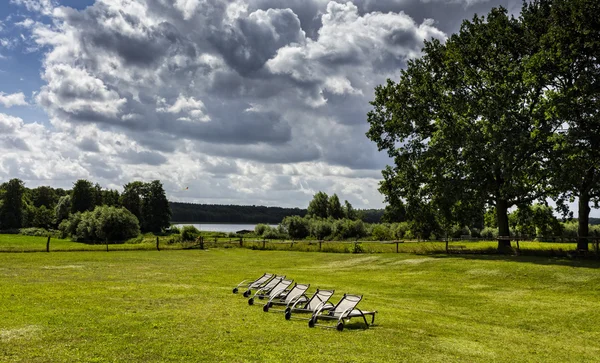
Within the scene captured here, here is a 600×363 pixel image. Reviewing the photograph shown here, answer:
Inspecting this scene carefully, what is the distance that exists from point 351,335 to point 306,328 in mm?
1490

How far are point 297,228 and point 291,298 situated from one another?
8365 cm

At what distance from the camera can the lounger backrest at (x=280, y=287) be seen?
1723 centimetres

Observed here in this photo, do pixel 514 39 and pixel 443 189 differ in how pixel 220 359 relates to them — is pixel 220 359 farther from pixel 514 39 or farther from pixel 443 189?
pixel 514 39

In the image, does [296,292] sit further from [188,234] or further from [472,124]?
[188,234]

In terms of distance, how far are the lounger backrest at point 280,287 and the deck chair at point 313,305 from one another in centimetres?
104

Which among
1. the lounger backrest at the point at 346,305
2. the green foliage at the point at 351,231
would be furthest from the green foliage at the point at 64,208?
the lounger backrest at the point at 346,305

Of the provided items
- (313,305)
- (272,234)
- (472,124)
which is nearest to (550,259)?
(472,124)

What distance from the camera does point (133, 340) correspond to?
1134 centimetres

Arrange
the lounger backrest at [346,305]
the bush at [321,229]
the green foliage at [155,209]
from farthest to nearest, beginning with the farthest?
the green foliage at [155,209], the bush at [321,229], the lounger backrest at [346,305]

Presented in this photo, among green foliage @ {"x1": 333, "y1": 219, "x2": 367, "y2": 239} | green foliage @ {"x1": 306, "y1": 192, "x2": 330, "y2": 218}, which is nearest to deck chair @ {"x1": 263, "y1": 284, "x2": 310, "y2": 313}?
green foliage @ {"x1": 333, "y1": 219, "x2": 367, "y2": 239}

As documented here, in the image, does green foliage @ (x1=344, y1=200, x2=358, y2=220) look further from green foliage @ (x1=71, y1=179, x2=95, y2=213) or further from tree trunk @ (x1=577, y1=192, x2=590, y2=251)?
tree trunk @ (x1=577, y1=192, x2=590, y2=251)

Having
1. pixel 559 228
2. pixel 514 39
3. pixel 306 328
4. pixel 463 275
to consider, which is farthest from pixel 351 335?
pixel 559 228

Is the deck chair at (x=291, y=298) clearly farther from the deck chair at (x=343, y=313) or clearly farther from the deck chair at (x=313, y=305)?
the deck chair at (x=343, y=313)

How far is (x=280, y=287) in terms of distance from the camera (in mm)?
17609
